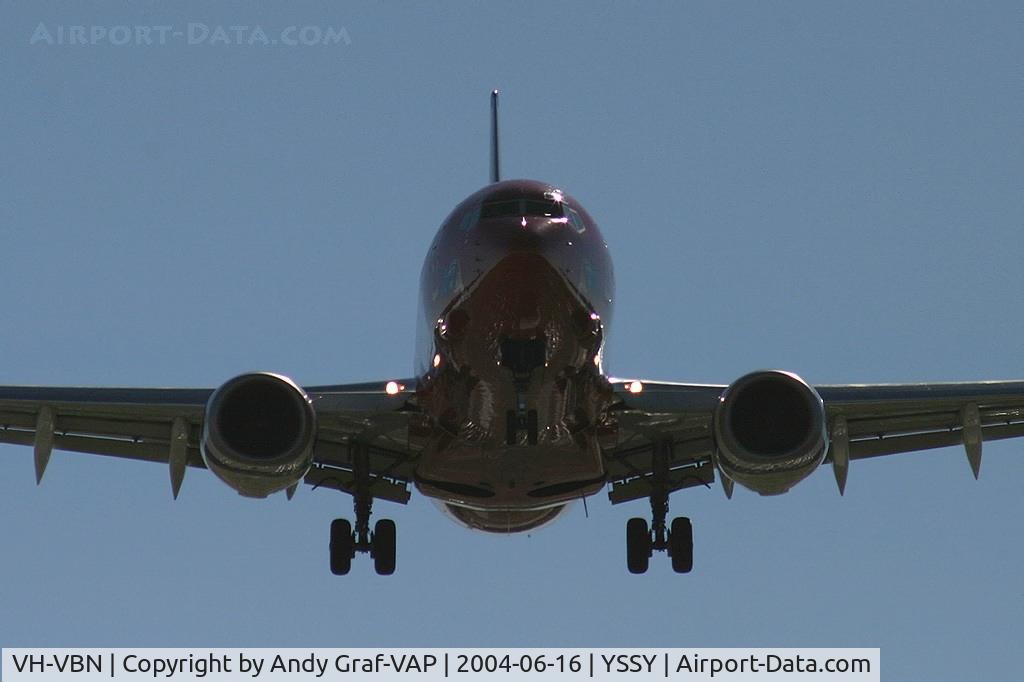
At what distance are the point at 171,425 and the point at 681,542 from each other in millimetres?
8186

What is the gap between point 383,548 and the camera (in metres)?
29.6

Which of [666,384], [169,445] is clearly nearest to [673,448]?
[666,384]

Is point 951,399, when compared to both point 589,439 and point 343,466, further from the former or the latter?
point 343,466

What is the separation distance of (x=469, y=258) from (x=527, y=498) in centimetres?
516

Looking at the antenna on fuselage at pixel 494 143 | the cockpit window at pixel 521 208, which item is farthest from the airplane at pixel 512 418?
the antenna on fuselage at pixel 494 143

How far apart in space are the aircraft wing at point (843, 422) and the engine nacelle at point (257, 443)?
4.44 metres

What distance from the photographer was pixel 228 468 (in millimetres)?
24094

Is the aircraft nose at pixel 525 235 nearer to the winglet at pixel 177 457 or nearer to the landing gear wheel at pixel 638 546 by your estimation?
the winglet at pixel 177 457

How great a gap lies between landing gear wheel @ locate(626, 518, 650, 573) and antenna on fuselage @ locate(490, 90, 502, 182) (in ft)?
25.9

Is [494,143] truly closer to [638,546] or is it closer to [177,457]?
[638,546]

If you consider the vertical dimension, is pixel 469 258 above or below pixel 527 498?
above

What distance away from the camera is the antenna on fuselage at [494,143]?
34.8 metres

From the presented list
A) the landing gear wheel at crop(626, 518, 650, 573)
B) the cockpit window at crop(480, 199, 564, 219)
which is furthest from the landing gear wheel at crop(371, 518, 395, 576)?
the cockpit window at crop(480, 199, 564, 219)

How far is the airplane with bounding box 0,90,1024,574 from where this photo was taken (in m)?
23.0
